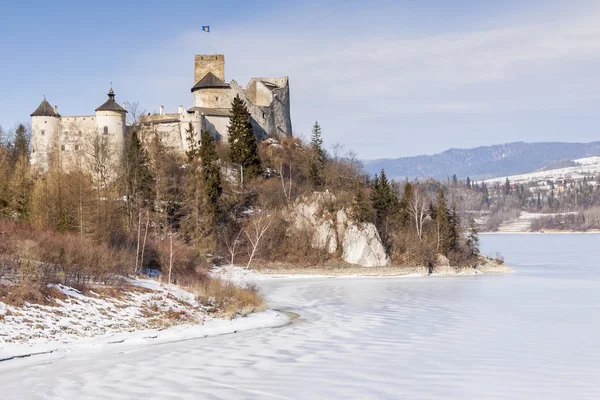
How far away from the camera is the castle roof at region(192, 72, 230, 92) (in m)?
59.4

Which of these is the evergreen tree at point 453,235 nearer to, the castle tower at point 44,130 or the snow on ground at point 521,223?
the castle tower at point 44,130

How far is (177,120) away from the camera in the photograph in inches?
2146

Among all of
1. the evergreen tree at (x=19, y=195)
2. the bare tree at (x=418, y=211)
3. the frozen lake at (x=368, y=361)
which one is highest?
the evergreen tree at (x=19, y=195)

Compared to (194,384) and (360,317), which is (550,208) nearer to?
(360,317)

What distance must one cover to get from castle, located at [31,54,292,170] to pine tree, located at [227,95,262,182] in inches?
109

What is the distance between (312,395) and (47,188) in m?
25.6

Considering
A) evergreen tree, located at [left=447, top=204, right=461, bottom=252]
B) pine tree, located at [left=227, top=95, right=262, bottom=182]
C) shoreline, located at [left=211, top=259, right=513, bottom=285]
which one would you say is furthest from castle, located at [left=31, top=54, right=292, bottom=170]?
evergreen tree, located at [left=447, top=204, right=461, bottom=252]

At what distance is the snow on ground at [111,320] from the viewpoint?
1672 centimetres

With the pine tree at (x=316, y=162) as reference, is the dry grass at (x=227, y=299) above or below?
below

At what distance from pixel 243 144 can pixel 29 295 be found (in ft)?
115

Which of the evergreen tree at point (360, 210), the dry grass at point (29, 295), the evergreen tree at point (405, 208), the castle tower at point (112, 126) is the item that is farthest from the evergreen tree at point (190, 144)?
the dry grass at point (29, 295)

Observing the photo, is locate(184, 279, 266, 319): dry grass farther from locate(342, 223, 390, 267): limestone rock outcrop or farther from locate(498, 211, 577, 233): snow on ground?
locate(498, 211, 577, 233): snow on ground

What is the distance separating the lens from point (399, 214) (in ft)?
177

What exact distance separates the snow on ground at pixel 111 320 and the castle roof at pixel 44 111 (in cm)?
2999
